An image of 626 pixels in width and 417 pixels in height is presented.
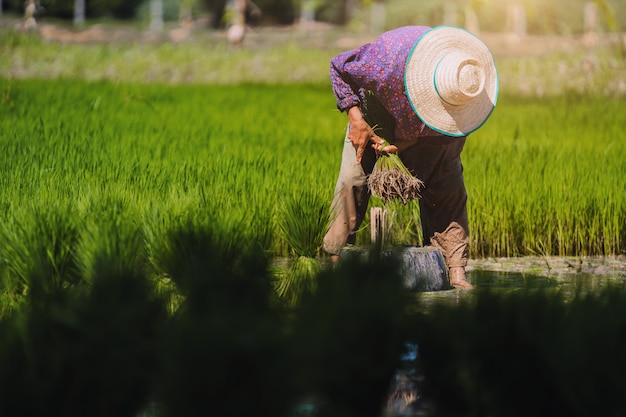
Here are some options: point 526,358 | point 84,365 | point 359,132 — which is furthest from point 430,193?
point 84,365

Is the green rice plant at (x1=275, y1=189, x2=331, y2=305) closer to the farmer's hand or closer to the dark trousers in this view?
the dark trousers

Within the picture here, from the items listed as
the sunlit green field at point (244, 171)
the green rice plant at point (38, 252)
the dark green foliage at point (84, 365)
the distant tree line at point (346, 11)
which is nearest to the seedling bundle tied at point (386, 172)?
the sunlit green field at point (244, 171)

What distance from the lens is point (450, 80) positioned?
395cm

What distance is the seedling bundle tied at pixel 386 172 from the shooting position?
410 centimetres

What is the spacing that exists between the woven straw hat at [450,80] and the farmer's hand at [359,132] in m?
0.23

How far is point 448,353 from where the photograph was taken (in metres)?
2.40

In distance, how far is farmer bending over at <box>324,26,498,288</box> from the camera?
3.97 meters

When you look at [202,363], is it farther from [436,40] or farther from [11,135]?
[11,135]

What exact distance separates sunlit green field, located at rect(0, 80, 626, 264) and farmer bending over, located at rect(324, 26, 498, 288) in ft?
0.78

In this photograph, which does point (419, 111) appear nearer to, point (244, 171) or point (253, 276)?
point (253, 276)

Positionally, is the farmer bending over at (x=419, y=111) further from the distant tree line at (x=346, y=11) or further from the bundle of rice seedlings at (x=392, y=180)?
the distant tree line at (x=346, y=11)

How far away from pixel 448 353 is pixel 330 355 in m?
0.32

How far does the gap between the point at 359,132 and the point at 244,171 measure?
5.08 ft

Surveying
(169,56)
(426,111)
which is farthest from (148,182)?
(169,56)
